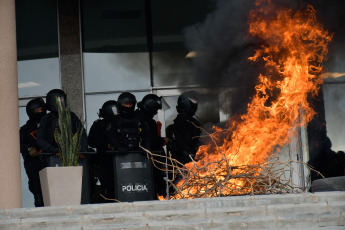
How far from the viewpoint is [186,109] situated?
35.0ft

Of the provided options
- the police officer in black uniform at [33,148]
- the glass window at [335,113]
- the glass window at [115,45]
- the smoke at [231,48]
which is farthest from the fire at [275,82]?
the police officer in black uniform at [33,148]

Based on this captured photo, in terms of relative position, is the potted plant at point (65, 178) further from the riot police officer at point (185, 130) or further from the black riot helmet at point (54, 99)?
the riot police officer at point (185, 130)

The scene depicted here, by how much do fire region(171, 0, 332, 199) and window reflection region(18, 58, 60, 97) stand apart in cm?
323

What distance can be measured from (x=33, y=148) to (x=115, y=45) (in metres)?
3.18

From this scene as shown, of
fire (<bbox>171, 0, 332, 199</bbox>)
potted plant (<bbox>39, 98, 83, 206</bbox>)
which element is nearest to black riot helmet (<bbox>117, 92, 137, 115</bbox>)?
fire (<bbox>171, 0, 332, 199</bbox>)

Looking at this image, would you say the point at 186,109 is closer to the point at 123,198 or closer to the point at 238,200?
the point at 123,198

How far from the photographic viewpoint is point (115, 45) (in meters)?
12.0

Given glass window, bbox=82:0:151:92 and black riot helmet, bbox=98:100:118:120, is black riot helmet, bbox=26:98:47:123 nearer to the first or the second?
black riot helmet, bbox=98:100:118:120

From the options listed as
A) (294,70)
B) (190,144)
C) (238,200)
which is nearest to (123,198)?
(190,144)

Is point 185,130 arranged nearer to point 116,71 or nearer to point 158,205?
point 116,71

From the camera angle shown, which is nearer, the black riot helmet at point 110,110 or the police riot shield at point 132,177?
the police riot shield at point 132,177

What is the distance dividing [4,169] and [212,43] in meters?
6.32

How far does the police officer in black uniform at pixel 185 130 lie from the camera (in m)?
10.4

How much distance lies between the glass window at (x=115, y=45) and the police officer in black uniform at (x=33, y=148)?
6.25 ft
